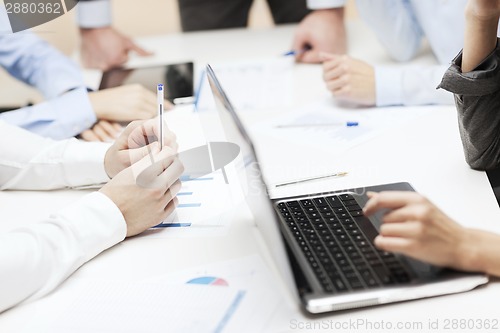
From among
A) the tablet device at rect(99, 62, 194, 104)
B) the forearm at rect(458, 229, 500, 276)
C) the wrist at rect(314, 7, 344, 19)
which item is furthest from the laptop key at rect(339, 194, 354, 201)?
the wrist at rect(314, 7, 344, 19)

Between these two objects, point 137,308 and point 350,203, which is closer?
point 137,308

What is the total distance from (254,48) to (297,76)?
293mm

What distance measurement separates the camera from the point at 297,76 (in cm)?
175

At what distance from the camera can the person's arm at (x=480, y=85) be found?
3.66 ft

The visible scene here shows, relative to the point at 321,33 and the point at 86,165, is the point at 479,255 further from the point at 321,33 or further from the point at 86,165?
the point at 321,33

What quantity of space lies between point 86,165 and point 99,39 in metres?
0.87

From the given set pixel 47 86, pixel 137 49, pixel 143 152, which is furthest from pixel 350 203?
pixel 137 49

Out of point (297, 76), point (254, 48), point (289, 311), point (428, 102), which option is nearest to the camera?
point (289, 311)

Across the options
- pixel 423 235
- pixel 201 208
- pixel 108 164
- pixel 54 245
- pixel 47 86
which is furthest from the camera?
pixel 47 86

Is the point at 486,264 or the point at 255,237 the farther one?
the point at 255,237

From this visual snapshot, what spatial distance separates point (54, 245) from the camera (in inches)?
37.4

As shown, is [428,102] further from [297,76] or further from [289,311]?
[289,311]

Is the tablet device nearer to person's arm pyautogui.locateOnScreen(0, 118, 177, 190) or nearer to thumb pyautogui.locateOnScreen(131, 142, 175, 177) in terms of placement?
person's arm pyautogui.locateOnScreen(0, 118, 177, 190)

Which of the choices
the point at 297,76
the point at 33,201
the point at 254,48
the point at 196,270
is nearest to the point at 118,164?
the point at 33,201
